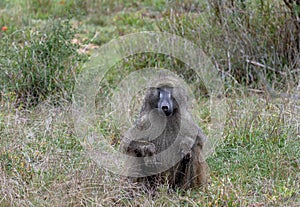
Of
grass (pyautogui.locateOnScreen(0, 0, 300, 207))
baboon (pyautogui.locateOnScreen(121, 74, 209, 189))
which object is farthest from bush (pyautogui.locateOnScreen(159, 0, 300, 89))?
baboon (pyautogui.locateOnScreen(121, 74, 209, 189))

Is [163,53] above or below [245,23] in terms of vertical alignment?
below

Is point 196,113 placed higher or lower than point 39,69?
lower

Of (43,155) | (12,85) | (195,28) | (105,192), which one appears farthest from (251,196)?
(195,28)

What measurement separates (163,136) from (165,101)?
0.25m

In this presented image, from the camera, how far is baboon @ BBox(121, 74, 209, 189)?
3430 millimetres

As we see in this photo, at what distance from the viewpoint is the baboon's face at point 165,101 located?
10.9ft

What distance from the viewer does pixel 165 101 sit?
11.0 feet

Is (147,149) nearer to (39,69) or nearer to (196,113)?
(196,113)

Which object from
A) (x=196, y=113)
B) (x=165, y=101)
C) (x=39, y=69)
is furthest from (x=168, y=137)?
(x=39, y=69)

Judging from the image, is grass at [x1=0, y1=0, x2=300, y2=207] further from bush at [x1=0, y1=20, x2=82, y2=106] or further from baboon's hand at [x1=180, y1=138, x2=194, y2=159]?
baboon's hand at [x1=180, y1=138, x2=194, y2=159]

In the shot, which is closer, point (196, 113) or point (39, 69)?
point (196, 113)

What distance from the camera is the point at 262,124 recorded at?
4.79 meters

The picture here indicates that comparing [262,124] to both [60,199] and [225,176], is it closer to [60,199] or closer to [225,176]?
[225,176]

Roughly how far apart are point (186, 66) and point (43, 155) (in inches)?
101
